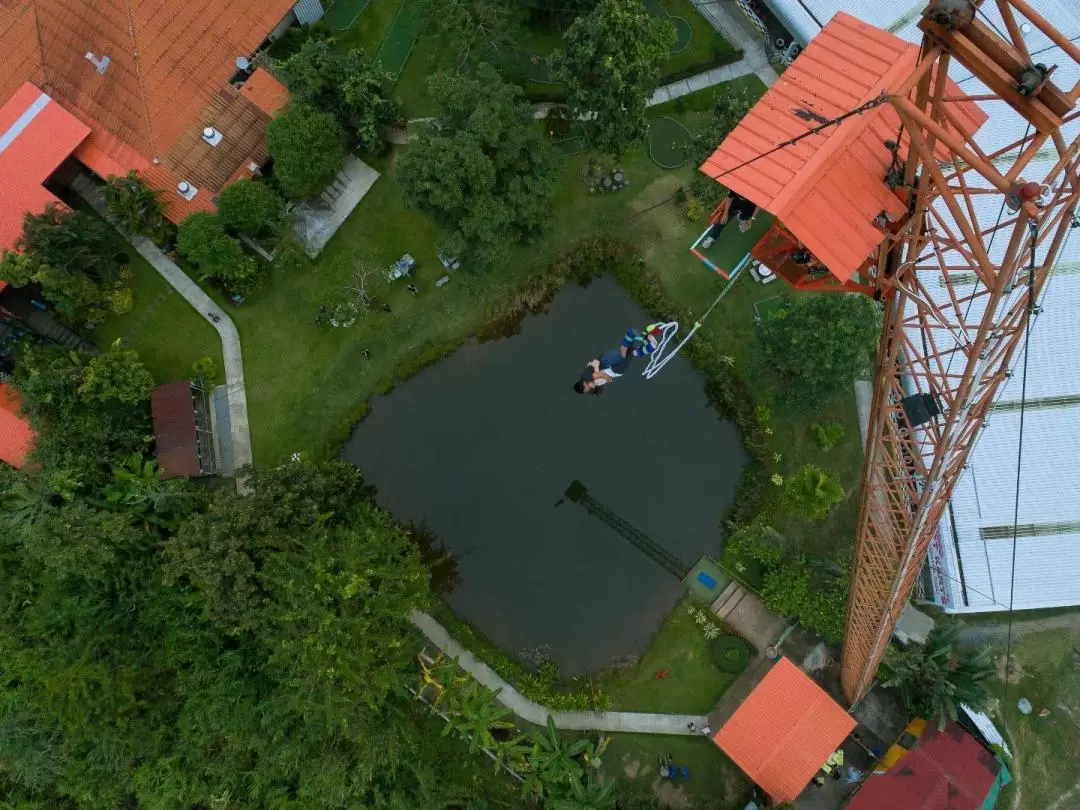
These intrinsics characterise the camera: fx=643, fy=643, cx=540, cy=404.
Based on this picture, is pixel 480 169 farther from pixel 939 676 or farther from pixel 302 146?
pixel 939 676

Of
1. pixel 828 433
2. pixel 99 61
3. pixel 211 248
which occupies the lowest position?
pixel 211 248

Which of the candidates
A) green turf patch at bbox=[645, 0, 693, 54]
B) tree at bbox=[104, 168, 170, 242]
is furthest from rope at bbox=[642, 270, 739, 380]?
tree at bbox=[104, 168, 170, 242]

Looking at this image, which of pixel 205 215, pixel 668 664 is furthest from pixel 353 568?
pixel 205 215

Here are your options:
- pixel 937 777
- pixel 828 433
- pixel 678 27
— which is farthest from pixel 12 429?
pixel 937 777

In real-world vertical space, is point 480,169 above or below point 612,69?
below

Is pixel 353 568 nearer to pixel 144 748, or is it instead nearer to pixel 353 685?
pixel 353 685

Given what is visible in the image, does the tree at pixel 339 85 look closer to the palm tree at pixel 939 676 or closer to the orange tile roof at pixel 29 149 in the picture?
the orange tile roof at pixel 29 149
